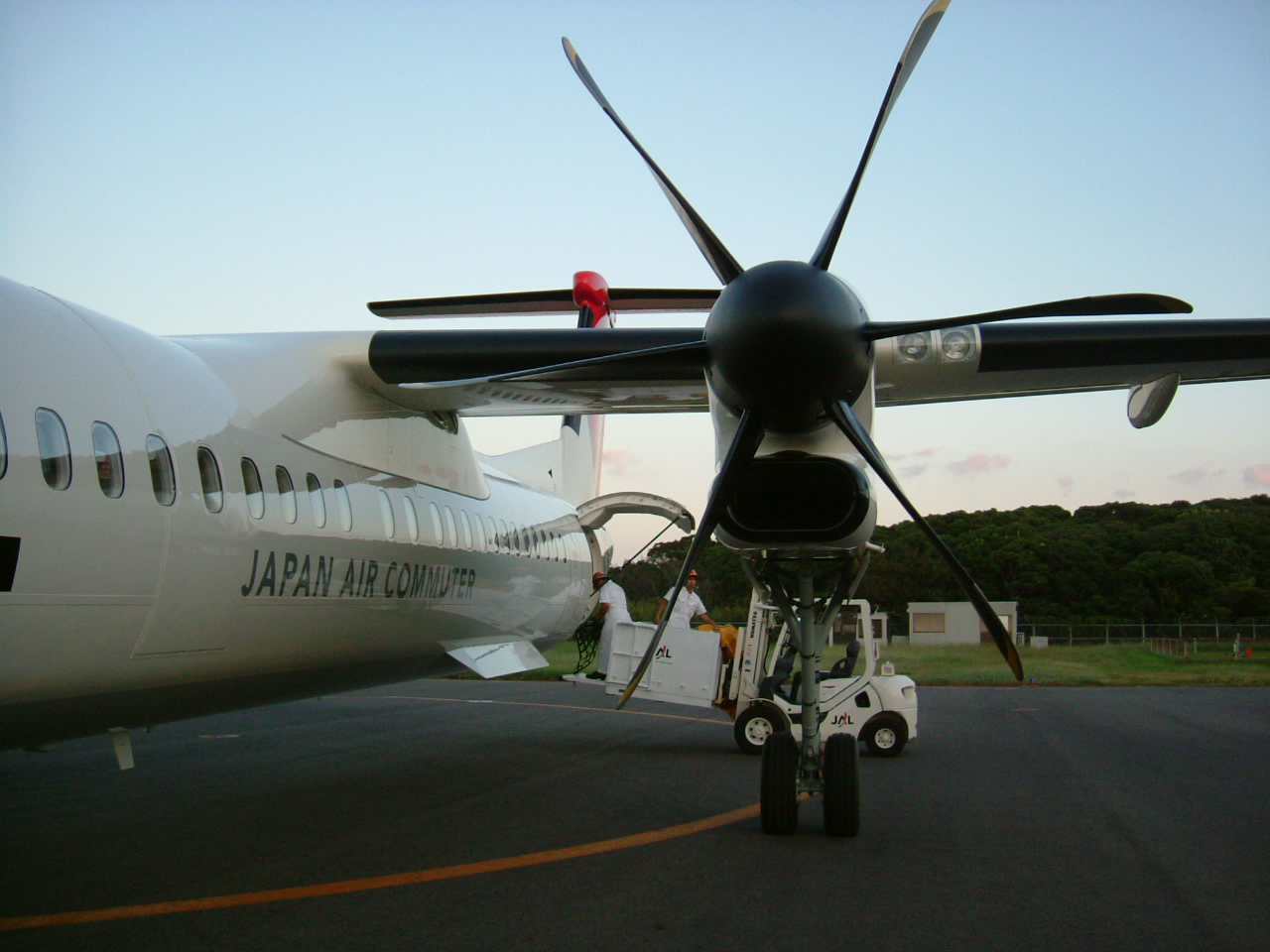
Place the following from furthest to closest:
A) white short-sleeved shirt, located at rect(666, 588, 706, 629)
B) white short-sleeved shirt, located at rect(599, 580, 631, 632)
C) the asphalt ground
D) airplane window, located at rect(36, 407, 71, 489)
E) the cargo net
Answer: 1. the cargo net
2. white short-sleeved shirt, located at rect(599, 580, 631, 632)
3. white short-sleeved shirt, located at rect(666, 588, 706, 629)
4. airplane window, located at rect(36, 407, 71, 489)
5. the asphalt ground

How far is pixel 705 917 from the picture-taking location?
4457mm

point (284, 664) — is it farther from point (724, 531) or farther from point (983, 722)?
point (983, 722)

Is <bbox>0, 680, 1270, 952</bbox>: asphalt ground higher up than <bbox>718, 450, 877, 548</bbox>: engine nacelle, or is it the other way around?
<bbox>718, 450, 877, 548</bbox>: engine nacelle

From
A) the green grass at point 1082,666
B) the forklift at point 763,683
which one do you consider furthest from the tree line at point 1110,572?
the forklift at point 763,683

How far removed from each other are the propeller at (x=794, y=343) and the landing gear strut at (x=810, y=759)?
0.96 meters

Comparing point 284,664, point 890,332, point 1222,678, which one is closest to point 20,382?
point 284,664

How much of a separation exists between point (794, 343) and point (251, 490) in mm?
3241

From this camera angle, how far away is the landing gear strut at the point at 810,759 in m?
6.22

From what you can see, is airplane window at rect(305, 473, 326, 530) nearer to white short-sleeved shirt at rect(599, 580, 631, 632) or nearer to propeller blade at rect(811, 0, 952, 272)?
propeller blade at rect(811, 0, 952, 272)

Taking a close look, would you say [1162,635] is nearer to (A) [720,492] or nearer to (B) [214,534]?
(A) [720,492]

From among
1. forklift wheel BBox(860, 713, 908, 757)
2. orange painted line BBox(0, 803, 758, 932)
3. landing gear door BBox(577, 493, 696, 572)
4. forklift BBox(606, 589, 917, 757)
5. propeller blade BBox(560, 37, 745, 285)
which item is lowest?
orange painted line BBox(0, 803, 758, 932)

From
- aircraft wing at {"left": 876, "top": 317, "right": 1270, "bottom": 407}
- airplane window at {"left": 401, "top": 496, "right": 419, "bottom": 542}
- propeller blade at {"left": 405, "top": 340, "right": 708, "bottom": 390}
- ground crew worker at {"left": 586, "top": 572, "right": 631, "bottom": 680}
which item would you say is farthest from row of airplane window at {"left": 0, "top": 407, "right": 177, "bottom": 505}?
ground crew worker at {"left": 586, "top": 572, "right": 631, "bottom": 680}

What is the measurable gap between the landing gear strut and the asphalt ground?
172 mm

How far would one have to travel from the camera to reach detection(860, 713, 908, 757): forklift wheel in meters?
10.2
